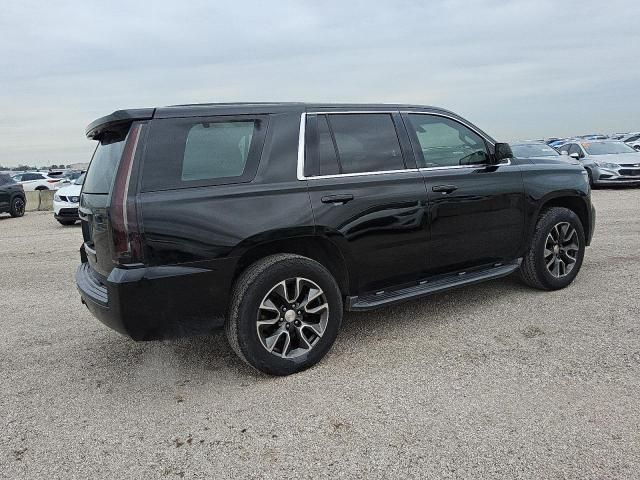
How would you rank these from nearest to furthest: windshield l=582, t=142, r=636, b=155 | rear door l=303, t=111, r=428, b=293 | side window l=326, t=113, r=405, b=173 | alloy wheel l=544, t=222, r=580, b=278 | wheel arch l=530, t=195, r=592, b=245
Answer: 1. rear door l=303, t=111, r=428, b=293
2. side window l=326, t=113, r=405, b=173
3. alloy wheel l=544, t=222, r=580, b=278
4. wheel arch l=530, t=195, r=592, b=245
5. windshield l=582, t=142, r=636, b=155

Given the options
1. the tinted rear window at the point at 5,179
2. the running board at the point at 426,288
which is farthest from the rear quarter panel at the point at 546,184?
the tinted rear window at the point at 5,179

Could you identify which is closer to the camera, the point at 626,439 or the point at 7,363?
the point at 626,439

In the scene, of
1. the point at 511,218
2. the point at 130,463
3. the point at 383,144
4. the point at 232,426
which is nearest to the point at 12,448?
the point at 130,463

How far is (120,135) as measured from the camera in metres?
3.51

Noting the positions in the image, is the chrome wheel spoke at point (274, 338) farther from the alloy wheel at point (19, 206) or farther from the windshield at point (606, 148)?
the windshield at point (606, 148)

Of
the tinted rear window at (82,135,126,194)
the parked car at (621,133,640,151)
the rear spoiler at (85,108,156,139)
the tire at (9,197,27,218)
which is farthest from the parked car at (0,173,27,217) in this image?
the parked car at (621,133,640,151)

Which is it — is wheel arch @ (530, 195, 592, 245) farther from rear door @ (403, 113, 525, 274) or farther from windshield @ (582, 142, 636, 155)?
windshield @ (582, 142, 636, 155)

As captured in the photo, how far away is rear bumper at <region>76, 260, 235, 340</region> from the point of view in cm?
320

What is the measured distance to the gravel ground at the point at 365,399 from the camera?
8.77 feet

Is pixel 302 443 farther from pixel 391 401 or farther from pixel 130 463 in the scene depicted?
pixel 130 463

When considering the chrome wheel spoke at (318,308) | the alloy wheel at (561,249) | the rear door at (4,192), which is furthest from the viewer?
the rear door at (4,192)

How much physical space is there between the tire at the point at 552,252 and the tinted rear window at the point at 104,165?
3.68 metres

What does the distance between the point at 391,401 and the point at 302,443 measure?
66 centimetres

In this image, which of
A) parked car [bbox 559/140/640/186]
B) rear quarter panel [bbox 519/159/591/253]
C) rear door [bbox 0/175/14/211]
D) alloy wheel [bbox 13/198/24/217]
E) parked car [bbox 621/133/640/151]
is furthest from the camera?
parked car [bbox 621/133/640/151]
